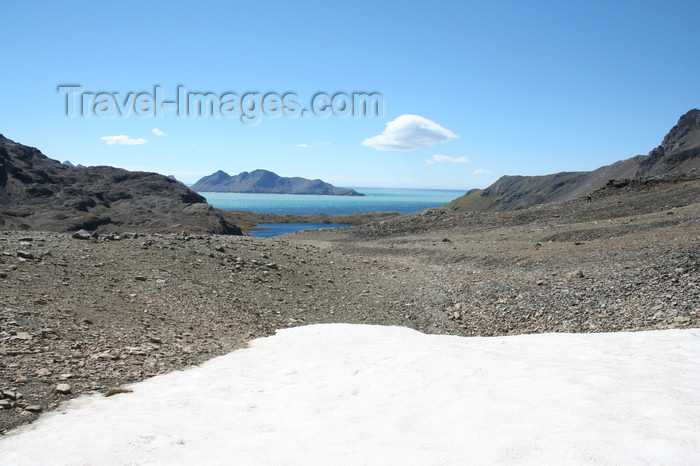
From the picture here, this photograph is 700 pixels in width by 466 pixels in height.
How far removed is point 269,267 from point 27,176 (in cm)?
13530

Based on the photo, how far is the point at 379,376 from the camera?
7.97 metres

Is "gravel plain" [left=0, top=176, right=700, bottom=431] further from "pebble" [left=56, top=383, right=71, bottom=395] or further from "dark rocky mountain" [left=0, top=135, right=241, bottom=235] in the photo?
"dark rocky mountain" [left=0, top=135, right=241, bottom=235]

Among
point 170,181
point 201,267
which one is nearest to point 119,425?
point 201,267

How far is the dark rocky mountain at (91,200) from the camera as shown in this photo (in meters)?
98.7

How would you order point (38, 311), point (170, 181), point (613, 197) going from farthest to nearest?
1. point (170, 181)
2. point (613, 197)
3. point (38, 311)

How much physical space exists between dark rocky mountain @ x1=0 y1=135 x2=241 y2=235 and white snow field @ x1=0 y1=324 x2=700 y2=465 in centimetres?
9542

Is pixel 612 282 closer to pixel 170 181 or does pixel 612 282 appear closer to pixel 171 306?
pixel 171 306

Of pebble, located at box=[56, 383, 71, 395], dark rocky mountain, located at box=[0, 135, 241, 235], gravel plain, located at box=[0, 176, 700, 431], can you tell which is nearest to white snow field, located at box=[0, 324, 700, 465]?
pebble, located at box=[56, 383, 71, 395]

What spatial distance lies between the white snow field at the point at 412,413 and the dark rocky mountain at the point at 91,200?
9542 cm

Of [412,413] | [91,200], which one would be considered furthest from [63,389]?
[91,200]

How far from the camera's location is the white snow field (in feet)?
14.6

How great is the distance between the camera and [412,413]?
19.4 ft

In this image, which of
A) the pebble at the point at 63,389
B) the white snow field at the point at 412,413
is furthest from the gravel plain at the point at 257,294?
the white snow field at the point at 412,413

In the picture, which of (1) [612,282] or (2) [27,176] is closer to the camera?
(1) [612,282]
